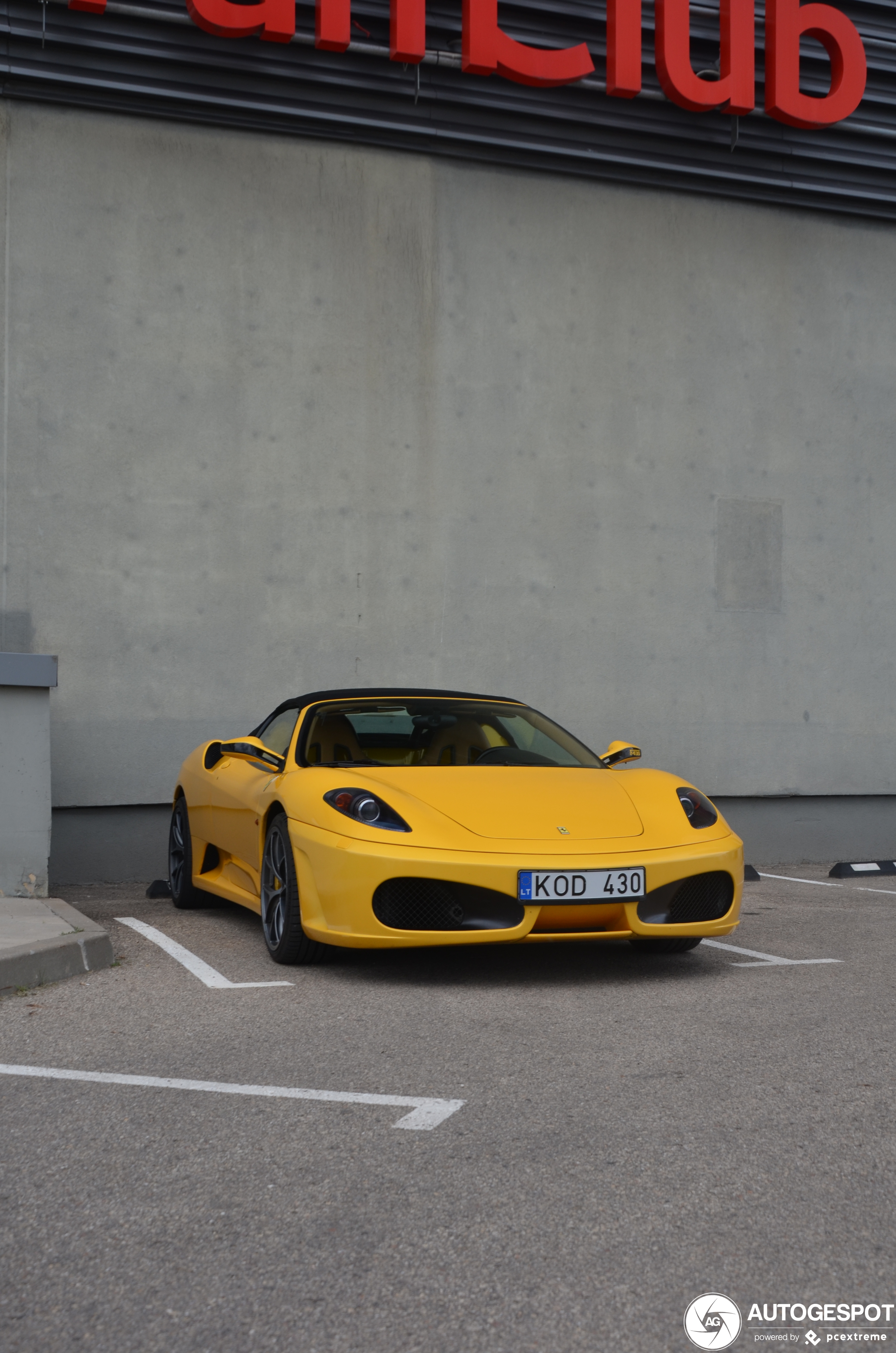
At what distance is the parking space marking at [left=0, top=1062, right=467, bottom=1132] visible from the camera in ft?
10.6

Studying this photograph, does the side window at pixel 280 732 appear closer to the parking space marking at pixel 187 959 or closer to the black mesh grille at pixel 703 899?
the parking space marking at pixel 187 959

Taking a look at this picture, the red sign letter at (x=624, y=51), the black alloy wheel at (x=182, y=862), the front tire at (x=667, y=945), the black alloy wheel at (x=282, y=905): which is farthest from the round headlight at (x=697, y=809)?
the red sign letter at (x=624, y=51)

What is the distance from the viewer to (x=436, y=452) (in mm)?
9898

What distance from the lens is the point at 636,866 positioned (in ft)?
16.3

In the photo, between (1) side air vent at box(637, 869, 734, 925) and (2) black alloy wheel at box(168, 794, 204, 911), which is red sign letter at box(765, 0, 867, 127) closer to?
(2) black alloy wheel at box(168, 794, 204, 911)

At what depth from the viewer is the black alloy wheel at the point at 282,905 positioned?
5.21 metres

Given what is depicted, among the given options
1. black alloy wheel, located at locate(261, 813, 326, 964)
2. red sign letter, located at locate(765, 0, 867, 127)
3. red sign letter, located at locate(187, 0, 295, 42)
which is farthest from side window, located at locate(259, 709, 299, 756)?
red sign letter, located at locate(765, 0, 867, 127)

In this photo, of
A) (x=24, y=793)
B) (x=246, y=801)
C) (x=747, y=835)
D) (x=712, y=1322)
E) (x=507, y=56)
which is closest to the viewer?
(x=712, y=1322)

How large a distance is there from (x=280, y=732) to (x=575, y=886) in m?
2.22

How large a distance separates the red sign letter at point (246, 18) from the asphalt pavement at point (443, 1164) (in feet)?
23.1

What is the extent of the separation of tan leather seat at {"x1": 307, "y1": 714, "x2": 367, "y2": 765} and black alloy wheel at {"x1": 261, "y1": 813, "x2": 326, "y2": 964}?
45 centimetres

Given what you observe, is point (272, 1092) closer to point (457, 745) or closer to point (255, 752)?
point (255, 752)

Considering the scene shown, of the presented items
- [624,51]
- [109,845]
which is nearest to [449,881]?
[109,845]

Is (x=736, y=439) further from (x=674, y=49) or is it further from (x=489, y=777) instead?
(x=489, y=777)
